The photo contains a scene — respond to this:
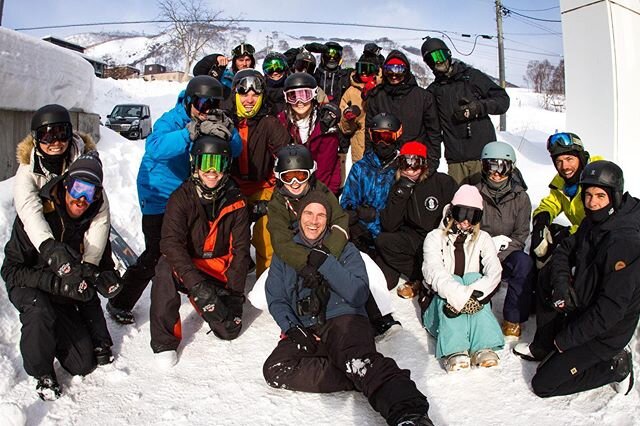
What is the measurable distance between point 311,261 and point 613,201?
2.00 meters

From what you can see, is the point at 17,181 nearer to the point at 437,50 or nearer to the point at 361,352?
the point at 361,352

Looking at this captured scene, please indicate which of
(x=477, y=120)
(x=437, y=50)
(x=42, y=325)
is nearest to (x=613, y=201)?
(x=477, y=120)

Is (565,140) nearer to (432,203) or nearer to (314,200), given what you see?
(432,203)

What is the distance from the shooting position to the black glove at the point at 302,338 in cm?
320

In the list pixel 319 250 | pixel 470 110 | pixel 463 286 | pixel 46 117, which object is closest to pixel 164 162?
pixel 46 117

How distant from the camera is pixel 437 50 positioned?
5.14 m

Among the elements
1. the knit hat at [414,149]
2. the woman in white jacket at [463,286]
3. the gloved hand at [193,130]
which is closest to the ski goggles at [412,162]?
the knit hat at [414,149]

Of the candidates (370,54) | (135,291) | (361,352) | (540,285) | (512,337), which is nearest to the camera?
(361,352)

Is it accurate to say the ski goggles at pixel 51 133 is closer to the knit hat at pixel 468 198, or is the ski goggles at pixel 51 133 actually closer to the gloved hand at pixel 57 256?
the gloved hand at pixel 57 256

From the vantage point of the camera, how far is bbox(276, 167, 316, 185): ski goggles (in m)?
3.83

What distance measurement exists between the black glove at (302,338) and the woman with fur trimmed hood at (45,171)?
1505 mm

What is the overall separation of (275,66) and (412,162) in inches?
77.1

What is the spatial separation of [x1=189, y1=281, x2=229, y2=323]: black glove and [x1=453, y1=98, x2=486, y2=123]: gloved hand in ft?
10.6

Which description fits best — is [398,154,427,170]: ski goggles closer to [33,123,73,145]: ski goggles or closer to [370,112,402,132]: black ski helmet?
[370,112,402,132]: black ski helmet
